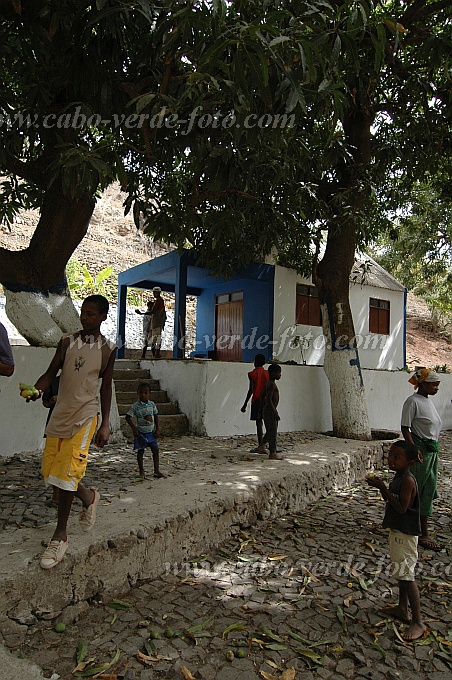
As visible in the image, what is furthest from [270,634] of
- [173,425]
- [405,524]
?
[173,425]

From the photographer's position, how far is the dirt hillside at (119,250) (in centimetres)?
2695

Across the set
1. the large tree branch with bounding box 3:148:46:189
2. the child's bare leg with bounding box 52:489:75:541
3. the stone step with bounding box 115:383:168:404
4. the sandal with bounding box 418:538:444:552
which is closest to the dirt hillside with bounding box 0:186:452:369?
the stone step with bounding box 115:383:168:404

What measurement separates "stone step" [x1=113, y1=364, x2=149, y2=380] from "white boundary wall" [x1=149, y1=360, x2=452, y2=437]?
0.15 metres

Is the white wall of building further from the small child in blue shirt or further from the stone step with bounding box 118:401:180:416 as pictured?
the small child in blue shirt

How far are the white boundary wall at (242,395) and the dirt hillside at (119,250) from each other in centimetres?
1473

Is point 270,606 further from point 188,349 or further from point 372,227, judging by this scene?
point 188,349

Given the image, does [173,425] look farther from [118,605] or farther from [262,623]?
[262,623]

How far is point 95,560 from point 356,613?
5.54 feet

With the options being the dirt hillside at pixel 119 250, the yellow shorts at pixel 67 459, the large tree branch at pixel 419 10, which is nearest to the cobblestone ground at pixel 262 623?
the yellow shorts at pixel 67 459

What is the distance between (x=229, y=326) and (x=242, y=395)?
625cm

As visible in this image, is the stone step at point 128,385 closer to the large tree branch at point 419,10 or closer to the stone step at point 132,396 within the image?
the stone step at point 132,396

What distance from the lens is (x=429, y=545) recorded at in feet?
14.7

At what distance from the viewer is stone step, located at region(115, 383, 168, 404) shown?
339 inches

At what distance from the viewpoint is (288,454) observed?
7.10 m
